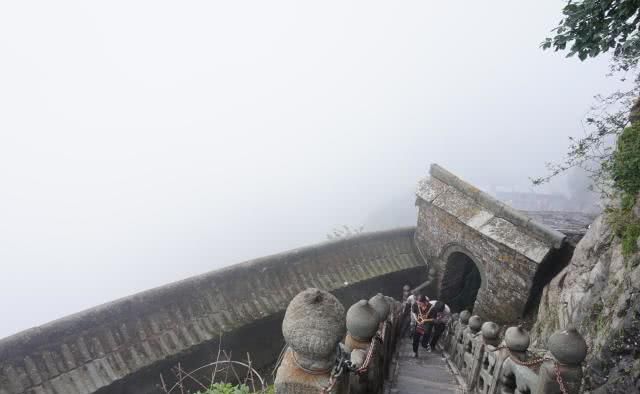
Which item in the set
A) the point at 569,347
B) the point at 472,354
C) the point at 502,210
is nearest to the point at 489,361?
the point at 472,354

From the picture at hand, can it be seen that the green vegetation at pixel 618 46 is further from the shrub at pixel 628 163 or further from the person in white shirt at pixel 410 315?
the person in white shirt at pixel 410 315

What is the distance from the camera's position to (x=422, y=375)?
617 cm

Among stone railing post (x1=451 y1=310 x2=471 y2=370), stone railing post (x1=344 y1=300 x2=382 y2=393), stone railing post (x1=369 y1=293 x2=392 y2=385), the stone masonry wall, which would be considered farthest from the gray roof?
stone railing post (x1=344 y1=300 x2=382 y2=393)

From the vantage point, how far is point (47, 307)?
99000mm

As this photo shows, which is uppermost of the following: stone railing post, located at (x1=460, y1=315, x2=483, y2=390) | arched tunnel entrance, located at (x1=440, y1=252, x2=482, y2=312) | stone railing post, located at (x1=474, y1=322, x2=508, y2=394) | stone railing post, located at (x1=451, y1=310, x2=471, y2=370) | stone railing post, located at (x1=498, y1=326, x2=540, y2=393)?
stone railing post, located at (x1=498, y1=326, x2=540, y2=393)

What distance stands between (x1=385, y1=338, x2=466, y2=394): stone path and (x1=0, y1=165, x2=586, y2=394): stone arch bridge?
2282 millimetres

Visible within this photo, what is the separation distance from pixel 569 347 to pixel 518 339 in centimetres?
80

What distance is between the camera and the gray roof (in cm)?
784

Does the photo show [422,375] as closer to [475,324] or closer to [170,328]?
[475,324]

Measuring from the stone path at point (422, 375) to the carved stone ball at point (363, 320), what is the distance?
2.04m

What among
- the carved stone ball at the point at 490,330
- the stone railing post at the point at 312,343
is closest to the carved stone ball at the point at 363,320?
the stone railing post at the point at 312,343

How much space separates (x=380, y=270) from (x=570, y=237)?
424cm

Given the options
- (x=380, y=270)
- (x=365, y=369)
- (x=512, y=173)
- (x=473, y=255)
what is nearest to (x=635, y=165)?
(x=365, y=369)

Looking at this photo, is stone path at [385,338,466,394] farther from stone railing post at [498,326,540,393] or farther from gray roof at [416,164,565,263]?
gray roof at [416,164,565,263]
